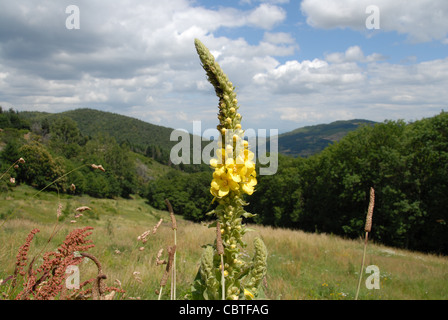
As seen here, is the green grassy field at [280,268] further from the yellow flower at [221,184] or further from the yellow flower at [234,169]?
the yellow flower at [234,169]

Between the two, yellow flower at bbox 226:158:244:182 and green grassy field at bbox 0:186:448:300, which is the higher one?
yellow flower at bbox 226:158:244:182

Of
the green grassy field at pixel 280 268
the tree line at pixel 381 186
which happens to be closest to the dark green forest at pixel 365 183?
the tree line at pixel 381 186

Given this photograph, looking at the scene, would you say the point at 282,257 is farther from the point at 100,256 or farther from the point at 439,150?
the point at 439,150

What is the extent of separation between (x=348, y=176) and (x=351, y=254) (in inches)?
1073

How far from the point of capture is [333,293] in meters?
7.70

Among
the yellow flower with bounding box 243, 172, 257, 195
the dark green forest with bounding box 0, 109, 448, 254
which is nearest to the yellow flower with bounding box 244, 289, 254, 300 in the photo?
the yellow flower with bounding box 243, 172, 257, 195

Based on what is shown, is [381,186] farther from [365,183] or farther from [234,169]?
[234,169]

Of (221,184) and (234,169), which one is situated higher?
(234,169)

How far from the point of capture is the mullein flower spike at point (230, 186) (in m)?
2.00

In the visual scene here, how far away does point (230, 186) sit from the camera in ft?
6.75

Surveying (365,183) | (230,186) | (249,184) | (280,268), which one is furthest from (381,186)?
(230,186)

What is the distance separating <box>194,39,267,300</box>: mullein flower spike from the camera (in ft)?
6.55

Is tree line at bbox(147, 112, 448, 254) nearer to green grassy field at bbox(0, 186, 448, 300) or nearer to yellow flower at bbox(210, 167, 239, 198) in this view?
green grassy field at bbox(0, 186, 448, 300)

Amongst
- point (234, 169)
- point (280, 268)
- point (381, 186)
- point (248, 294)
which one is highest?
point (234, 169)
